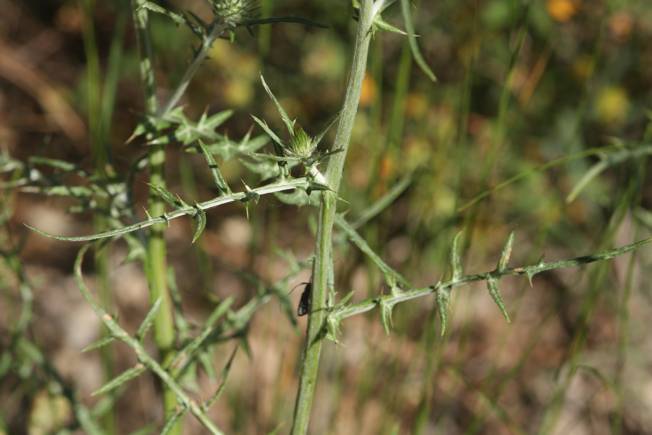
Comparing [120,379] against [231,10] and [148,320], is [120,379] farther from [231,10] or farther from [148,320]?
[231,10]

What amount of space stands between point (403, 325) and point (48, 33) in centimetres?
215

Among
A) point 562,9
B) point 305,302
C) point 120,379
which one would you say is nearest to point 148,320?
point 120,379

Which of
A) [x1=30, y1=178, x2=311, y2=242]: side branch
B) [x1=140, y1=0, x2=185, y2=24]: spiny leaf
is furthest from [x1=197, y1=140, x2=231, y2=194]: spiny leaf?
[x1=140, y1=0, x2=185, y2=24]: spiny leaf

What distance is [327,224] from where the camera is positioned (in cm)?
77

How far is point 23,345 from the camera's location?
1.23m

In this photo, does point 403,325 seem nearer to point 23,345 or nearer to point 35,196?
point 23,345

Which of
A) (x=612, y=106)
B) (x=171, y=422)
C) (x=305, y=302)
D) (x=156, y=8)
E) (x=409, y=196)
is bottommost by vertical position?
(x=171, y=422)

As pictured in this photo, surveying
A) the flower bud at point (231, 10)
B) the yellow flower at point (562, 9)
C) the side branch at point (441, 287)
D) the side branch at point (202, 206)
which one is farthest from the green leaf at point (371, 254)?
the yellow flower at point (562, 9)

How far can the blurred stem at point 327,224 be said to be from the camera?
72 centimetres

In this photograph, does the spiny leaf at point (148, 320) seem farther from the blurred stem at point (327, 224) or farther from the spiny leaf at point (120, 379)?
the blurred stem at point (327, 224)

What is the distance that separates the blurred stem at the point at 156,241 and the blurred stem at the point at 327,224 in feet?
0.59

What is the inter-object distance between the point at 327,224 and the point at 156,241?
1.04ft

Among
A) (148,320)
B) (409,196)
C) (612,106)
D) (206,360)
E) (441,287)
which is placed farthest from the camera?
(612,106)

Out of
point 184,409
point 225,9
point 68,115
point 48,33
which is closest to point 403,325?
point 184,409
